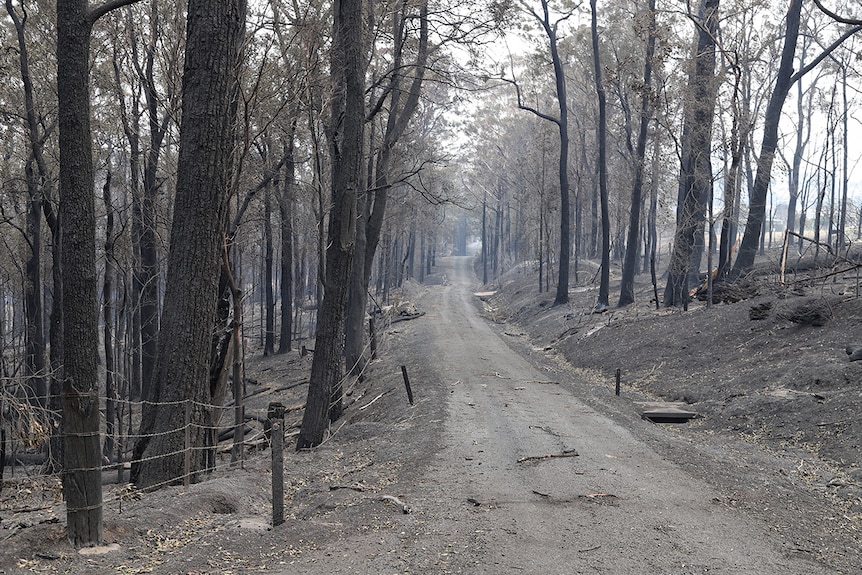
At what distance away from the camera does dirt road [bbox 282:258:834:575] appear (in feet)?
20.8

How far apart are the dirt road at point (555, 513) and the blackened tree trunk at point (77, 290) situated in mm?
2159

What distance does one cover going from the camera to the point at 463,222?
144375 mm

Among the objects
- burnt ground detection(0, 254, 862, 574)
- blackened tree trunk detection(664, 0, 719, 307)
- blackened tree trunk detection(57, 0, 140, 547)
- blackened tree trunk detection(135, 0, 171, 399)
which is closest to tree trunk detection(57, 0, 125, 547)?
blackened tree trunk detection(57, 0, 140, 547)

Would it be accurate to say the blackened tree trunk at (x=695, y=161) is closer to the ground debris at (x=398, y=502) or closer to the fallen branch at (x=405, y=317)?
the fallen branch at (x=405, y=317)

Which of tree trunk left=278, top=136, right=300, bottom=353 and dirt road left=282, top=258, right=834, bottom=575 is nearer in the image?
dirt road left=282, top=258, right=834, bottom=575

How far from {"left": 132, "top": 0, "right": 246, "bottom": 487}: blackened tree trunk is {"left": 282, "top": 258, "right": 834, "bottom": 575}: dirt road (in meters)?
3.02

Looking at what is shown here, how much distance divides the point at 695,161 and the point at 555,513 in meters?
20.5

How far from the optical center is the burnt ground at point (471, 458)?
6648mm

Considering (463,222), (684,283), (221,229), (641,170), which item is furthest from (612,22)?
(463,222)

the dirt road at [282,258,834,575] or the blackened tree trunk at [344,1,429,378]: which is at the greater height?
the blackened tree trunk at [344,1,429,378]

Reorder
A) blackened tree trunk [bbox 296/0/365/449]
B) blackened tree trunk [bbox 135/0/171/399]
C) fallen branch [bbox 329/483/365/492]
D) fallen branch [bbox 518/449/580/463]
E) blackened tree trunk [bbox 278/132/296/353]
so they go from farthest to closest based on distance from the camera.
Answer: blackened tree trunk [bbox 278/132/296/353] → blackened tree trunk [bbox 135/0/171/399] → blackened tree trunk [bbox 296/0/365/449] → fallen branch [bbox 518/449/580/463] → fallen branch [bbox 329/483/365/492]

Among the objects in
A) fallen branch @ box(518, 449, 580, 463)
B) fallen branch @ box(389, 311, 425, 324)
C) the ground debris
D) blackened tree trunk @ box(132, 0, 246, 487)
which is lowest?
fallen branch @ box(518, 449, 580, 463)

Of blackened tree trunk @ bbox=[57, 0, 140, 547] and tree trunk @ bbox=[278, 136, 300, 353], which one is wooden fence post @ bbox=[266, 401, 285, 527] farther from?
tree trunk @ bbox=[278, 136, 300, 353]

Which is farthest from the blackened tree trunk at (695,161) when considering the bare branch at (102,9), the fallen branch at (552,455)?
the bare branch at (102,9)
